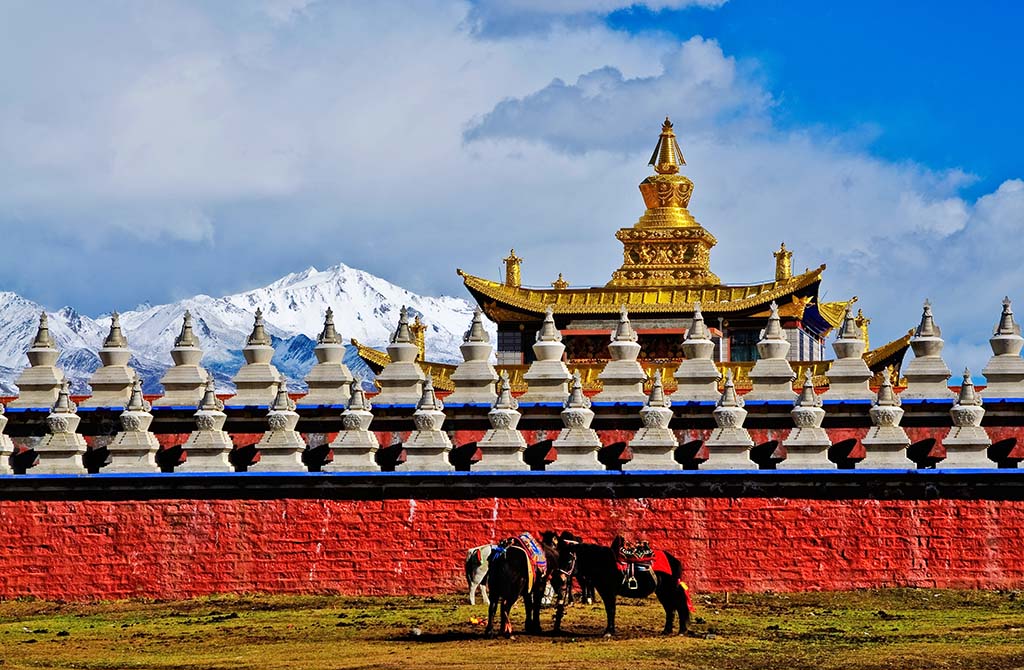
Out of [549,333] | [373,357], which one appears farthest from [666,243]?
[549,333]

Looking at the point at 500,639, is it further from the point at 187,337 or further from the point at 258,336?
the point at 187,337

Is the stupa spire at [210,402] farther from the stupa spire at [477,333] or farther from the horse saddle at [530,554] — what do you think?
the horse saddle at [530,554]

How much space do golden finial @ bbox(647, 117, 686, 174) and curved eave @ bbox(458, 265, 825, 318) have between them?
3.74 meters

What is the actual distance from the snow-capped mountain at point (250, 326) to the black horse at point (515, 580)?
119102 millimetres

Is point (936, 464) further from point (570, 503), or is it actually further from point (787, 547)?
point (570, 503)

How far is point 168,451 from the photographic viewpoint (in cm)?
4562

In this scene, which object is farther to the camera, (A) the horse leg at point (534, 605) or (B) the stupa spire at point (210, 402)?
(B) the stupa spire at point (210, 402)

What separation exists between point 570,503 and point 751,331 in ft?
46.9

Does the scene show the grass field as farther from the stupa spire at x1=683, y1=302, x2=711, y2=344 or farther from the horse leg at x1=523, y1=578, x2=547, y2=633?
the stupa spire at x1=683, y1=302, x2=711, y2=344

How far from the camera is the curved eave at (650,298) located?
2146 inches

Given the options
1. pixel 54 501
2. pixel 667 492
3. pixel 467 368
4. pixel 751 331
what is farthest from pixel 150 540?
pixel 751 331

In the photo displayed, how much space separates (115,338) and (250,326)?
136 meters

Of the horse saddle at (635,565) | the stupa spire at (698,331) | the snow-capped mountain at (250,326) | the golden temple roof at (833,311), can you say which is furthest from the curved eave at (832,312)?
the snow-capped mountain at (250,326)

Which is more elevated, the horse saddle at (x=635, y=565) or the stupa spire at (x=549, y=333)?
the stupa spire at (x=549, y=333)
